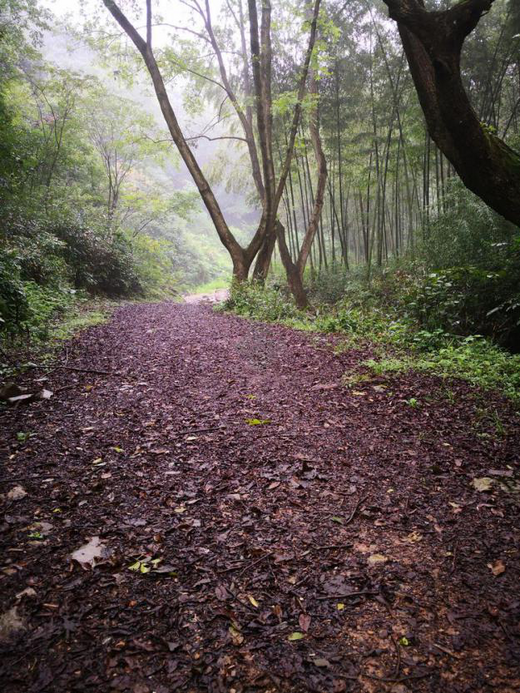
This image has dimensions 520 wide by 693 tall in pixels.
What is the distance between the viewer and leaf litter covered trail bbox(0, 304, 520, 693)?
1.21 meters

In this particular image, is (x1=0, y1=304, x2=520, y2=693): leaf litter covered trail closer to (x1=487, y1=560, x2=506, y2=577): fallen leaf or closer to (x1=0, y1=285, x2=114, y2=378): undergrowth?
(x1=487, y1=560, x2=506, y2=577): fallen leaf

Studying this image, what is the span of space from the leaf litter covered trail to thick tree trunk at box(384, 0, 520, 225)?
5.60ft

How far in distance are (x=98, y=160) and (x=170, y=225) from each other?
13147 millimetres

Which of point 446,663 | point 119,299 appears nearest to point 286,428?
point 446,663

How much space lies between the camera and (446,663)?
1.21 meters

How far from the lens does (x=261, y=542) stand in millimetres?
1751

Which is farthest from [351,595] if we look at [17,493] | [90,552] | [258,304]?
[258,304]

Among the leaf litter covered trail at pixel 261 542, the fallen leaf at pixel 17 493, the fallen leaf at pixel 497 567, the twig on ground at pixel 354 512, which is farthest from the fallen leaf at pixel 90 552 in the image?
the fallen leaf at pixel 497 567

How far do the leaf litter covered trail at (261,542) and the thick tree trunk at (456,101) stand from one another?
171cm

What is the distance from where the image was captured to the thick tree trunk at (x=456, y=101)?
2.95 m

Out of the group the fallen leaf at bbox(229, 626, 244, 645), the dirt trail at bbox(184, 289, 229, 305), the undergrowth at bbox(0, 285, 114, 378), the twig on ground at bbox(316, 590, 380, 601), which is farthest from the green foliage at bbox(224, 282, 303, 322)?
the fallen leaf at bbox(229, 626, 244, 645)

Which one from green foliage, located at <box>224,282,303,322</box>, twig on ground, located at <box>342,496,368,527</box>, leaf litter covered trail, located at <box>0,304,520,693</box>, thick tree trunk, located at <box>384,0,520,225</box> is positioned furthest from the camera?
green foliage, located at <box>224,282,303,322</box>

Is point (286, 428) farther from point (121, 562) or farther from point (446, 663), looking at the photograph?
point (446, 663)

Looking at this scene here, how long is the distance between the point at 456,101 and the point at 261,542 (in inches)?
139
